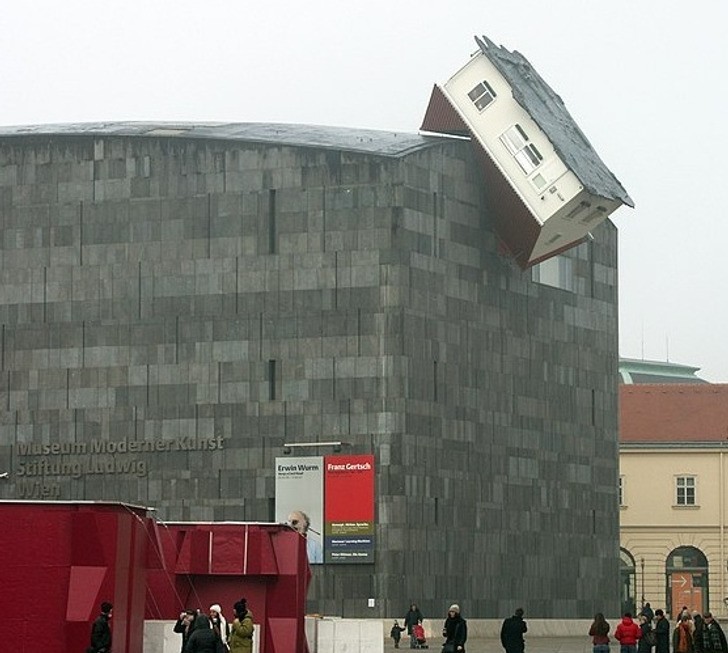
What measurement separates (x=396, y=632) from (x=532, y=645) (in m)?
5.05

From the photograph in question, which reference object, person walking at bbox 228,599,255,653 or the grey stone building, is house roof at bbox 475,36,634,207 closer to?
the grey stone building

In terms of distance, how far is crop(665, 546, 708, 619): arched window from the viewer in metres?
112

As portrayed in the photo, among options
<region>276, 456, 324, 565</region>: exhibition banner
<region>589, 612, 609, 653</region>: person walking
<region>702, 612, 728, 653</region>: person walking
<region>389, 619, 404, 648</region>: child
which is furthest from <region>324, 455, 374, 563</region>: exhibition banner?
<region>702, 612, 728, 653</region>: person walking

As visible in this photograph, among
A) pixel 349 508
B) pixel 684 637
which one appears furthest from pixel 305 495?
pixel 684 637

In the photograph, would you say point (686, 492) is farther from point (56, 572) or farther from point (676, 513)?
point (56, 572)

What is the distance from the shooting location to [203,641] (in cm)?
3503

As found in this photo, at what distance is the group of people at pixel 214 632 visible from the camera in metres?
35.1

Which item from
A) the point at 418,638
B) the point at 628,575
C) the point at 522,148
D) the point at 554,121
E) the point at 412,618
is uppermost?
the point at 554,121

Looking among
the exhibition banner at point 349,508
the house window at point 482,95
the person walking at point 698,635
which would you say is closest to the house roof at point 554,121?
the house window at point 482,95

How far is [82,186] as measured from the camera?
77.3 meters

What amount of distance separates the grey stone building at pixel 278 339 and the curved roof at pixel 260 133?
17cm

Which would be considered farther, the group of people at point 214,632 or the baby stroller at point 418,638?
the baby stroller at point 418,638

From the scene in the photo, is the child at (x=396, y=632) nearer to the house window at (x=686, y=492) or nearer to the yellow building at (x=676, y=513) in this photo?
the yellow building at (x=676, y=513)

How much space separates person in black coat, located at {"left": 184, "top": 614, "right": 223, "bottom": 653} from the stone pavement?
30226 mm
